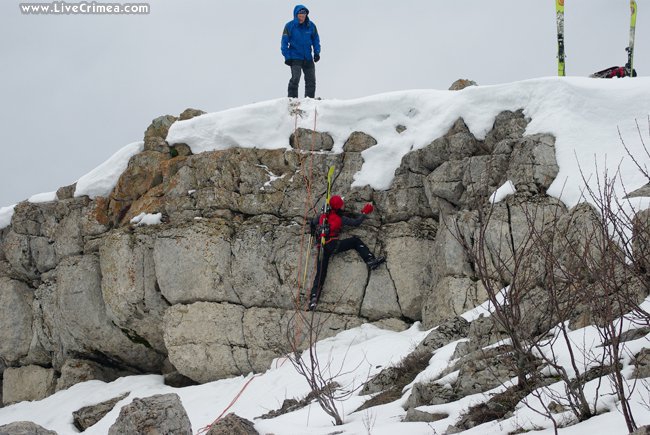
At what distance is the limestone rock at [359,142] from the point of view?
1533 cm

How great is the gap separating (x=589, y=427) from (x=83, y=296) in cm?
1273

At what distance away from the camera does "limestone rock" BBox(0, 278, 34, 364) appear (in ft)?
57.4

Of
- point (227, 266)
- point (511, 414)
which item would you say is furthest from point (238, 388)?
point (511, 414)

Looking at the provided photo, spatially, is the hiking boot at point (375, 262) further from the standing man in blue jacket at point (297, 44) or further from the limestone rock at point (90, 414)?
the limestone rock at point (90, 414)

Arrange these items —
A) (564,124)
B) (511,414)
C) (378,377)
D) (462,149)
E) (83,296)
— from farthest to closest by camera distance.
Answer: (83,296) < (462,149) < (564,124) < (378,377) < (511,414)

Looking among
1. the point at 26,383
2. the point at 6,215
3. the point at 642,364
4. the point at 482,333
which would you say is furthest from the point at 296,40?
the point at 642,364

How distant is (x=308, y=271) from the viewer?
14.4m

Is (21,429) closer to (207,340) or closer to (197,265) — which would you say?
(207,340)

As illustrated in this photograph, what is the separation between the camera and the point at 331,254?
562 inches

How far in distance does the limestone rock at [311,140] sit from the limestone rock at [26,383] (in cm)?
814

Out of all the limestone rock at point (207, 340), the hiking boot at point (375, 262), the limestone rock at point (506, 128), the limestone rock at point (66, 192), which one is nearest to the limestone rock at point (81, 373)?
the limestone rock at point (207, 340)

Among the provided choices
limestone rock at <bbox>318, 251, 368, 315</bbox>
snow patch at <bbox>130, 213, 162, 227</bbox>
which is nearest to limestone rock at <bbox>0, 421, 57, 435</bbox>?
limestone rock at <bbox>318, 251, 368, 315</bbox>

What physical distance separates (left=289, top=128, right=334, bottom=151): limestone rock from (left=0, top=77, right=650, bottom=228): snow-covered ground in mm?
111

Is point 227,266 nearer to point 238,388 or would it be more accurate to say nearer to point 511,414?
point 238,388
